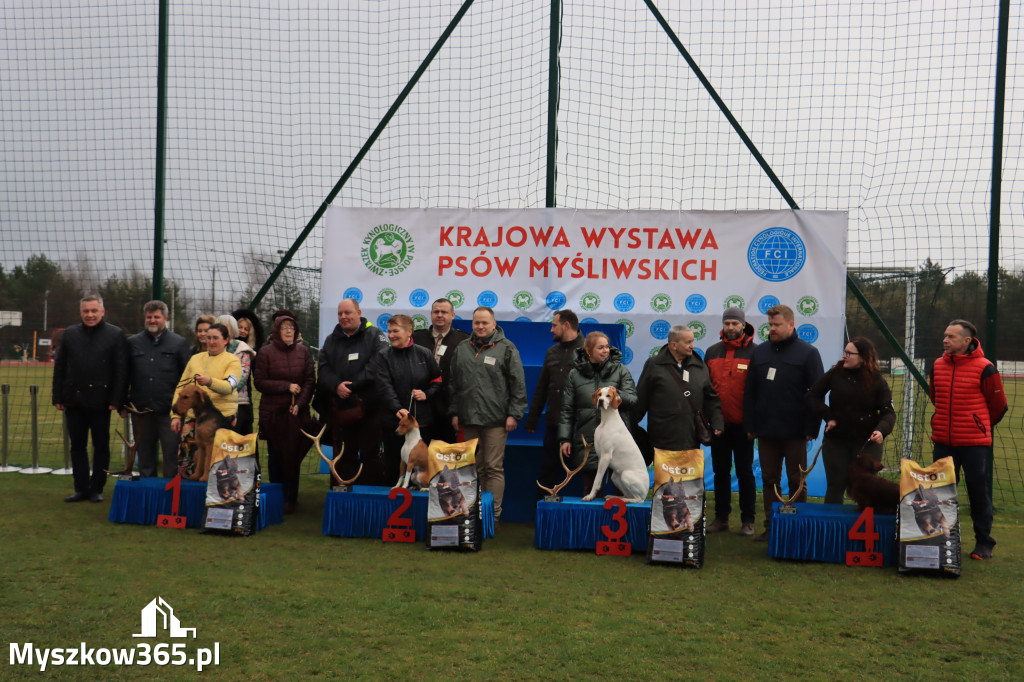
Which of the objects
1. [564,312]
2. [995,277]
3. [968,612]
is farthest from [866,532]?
[995,277]

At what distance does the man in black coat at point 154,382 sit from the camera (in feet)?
21.9

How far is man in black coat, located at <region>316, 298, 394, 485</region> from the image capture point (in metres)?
6.24

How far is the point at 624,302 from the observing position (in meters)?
7.70

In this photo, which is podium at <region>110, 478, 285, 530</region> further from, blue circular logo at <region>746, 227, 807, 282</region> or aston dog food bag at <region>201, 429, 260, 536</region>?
blue circular logo at <region>746, 227, 807, 282</region>

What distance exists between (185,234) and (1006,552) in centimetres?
744

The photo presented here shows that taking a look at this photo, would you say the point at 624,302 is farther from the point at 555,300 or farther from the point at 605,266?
the point at 555,300

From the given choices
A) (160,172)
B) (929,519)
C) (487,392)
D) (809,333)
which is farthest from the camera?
(160,172)

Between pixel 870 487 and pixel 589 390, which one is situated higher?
pixel 589 390

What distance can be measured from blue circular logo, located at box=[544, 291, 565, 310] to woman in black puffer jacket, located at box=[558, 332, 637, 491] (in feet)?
5.96

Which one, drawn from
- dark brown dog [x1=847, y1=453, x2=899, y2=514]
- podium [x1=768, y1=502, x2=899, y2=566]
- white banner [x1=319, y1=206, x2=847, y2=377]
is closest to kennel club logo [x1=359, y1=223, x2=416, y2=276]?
white banner [x1=319, y1=206, x2=847, y2=377]

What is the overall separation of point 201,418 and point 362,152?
310 cm

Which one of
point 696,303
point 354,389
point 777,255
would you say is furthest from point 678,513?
point 777,255

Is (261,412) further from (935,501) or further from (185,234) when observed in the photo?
(935,501)

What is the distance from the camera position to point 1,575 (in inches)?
181
